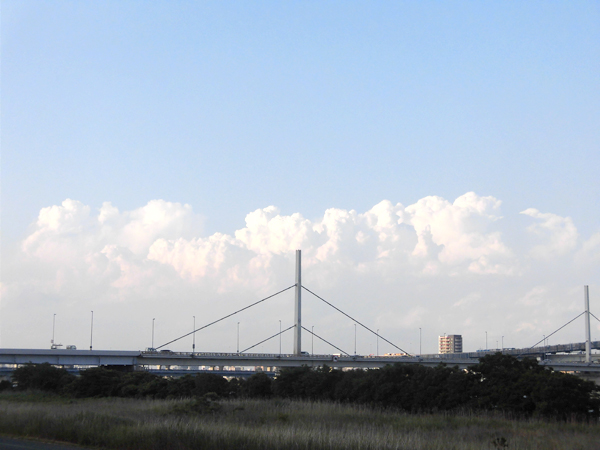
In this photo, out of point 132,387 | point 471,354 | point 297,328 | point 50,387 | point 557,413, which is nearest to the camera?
point 557,413

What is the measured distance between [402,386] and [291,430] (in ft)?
63.3

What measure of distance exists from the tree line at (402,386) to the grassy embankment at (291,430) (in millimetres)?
2484

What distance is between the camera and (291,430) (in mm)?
22812

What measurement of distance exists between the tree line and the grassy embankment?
97.8 inches

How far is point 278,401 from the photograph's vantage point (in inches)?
1693

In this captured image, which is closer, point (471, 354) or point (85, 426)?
point (85, 426)

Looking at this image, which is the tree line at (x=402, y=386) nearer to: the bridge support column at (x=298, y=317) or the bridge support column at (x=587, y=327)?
the bridge support column at (x=298, y=317)

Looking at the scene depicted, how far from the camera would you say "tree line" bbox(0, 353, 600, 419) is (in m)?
32.6

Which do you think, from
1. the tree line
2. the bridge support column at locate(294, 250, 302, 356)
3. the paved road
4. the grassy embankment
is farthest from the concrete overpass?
the paved road

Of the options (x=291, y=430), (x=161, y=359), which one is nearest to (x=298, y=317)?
(x=161, y=359)

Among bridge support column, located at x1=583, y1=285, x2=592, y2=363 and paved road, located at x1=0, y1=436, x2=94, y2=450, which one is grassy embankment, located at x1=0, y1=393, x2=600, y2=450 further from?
bridge support column, located at x1=583, y1=285, x2=592, y2=363

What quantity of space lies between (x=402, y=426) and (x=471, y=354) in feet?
425

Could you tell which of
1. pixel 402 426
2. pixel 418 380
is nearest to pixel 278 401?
pixel 418 380

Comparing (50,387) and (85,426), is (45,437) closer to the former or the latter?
(85,426)
